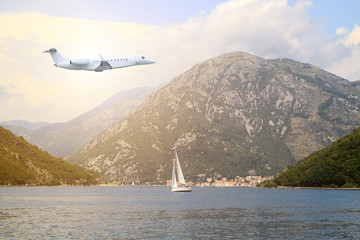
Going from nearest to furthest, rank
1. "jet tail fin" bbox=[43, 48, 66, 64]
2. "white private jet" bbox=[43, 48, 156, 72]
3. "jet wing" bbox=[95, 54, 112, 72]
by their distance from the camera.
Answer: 1. "jet wing" bbox=[95, 54, 112, 72]
2. "white private jet" bbox=[43, 48, 156, 72]
3. "jet tail fin" bbox=[43, 48, 66, 64]

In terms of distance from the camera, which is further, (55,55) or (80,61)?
(55,55)

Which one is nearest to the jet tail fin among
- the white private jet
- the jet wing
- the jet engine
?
the white private jet

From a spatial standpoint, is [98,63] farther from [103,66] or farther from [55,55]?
[55,55]

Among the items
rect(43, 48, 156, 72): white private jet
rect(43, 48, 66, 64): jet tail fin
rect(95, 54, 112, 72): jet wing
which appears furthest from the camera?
rect(43, 48, 66, 64): jet tail fin

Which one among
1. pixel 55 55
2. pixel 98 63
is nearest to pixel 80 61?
pixel 98 63

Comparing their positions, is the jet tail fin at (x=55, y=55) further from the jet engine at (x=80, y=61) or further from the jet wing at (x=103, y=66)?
the jet wing at (x=103, y=66)

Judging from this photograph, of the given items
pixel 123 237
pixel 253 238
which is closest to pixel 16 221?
pixel 123 237

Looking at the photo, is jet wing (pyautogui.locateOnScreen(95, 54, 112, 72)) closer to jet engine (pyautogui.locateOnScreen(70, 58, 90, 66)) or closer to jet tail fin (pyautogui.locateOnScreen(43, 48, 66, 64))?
jet engine (pyautogui.locateOnScreen(70, 58, 90, 66))

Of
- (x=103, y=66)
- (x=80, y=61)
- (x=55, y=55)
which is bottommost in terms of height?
(x=103, y=66)

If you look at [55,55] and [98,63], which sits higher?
[55,55]

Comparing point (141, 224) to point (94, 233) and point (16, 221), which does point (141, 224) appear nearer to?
point (94, 233)

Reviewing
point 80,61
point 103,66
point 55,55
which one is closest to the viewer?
point 103,66
